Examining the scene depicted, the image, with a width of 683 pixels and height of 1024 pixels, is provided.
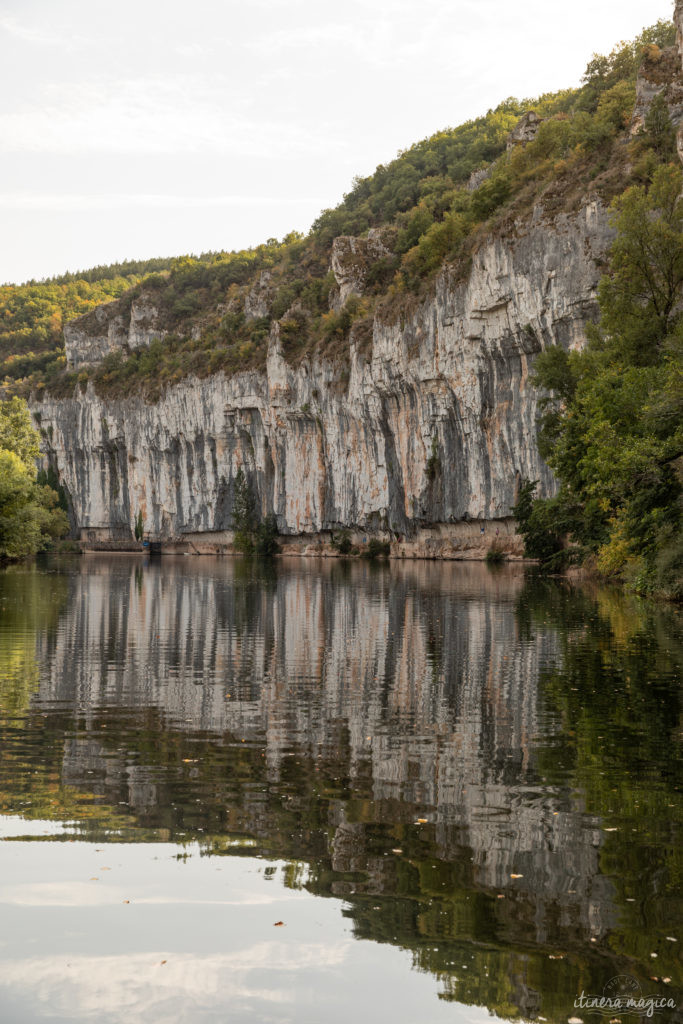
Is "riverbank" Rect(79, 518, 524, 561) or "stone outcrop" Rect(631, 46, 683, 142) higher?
"stone outcrop" Rect(631, 46, 683, 142)

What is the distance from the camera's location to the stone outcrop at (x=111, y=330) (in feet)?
412

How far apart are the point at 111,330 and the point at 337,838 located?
418ft

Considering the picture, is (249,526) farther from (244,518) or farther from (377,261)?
(377,261)

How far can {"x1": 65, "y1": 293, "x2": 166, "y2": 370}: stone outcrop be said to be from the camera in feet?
412

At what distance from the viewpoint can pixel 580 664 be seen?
1584cm

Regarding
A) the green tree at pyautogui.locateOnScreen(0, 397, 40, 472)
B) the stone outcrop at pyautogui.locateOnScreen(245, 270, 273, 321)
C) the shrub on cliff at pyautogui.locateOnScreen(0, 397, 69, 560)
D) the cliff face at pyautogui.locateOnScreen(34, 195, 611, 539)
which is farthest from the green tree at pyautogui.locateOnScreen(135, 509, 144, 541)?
the shrub on cliff at pyautogui.locateOnScreen(0, 397, 69, 560)

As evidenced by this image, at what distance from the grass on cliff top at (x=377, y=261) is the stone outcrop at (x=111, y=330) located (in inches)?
67.6

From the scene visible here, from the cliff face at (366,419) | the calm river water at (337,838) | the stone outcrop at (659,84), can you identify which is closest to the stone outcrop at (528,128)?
the cliff face at (366,419)

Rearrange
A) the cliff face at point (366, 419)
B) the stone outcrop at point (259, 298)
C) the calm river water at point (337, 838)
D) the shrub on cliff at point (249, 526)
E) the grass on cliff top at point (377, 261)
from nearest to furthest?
the calm river water at point (337, 838)
the cliff face at point (366, 419)
the grass on cliff top at point (377, 261)
the shrub on cliff at point (249, 526)
the stone outcrop at point (259, 298)

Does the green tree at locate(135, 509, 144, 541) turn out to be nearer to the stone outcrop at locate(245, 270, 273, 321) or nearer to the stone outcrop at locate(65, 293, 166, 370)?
the stone outcrop at locate(65, 293, 166, 370)

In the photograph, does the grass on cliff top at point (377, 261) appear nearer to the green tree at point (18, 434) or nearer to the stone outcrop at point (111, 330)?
the stone outcrop at point (111, 330)

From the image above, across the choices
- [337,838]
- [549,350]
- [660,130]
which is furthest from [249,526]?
[337,838]

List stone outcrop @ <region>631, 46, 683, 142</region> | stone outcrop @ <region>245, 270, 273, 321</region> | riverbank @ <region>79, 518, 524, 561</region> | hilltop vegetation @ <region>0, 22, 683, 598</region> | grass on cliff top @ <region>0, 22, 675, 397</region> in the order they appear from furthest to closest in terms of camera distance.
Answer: stone outcrop @ <region>245, 270, 273, 321</region> < riverbank @ <region>79, 518, 524, 561</region> < grass on cliff top @ <region>0, 22, 675, 397</region> < stone outcrop @ <region>631, 46, 683, 142</region> < hilltop vegetation @ <region>0, 22, 683, 598</region>

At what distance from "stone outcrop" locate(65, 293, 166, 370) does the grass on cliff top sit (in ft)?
5.63
